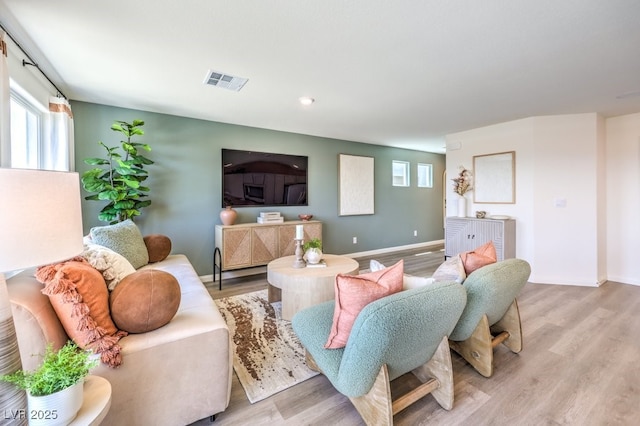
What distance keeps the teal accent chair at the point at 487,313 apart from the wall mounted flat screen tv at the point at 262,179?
331 cm

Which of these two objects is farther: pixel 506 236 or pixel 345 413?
pixel 506 236

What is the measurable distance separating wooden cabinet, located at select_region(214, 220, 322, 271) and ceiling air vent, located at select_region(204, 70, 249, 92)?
5.93 feet

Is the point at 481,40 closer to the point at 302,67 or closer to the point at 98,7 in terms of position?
the point at 302,67

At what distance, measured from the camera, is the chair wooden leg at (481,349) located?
1.83m

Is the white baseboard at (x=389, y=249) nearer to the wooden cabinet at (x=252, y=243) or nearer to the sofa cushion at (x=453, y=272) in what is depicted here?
the wooden cabinet at (x=252, y=243)

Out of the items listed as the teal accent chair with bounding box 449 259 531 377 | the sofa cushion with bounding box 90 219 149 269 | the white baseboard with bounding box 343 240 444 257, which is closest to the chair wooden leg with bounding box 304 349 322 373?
the teal accent chair with bounding box 449 259 531 377

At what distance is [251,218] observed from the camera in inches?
174

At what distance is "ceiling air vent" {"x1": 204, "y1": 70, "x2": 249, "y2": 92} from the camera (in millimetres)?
2580

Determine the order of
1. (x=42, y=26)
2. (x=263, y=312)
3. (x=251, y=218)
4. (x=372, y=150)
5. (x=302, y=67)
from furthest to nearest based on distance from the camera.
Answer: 1. (x=372, y=150)
2. (x=251, y=218)
3. (x=263, y=312)
4. (x=302, y=67)
5. (x=42, y=26)

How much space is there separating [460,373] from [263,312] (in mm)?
1852

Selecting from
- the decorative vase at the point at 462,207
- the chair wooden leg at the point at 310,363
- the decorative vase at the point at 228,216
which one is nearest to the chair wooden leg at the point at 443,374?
the chair wooden leg at the point at 310,363

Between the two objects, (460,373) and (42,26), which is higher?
(42,26)

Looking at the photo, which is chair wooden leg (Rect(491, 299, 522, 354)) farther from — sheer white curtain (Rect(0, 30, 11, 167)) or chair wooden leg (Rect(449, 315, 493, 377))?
sheer white curtain (Rect(0, 30, 11, 167))

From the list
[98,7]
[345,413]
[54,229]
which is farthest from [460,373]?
[98,7]
